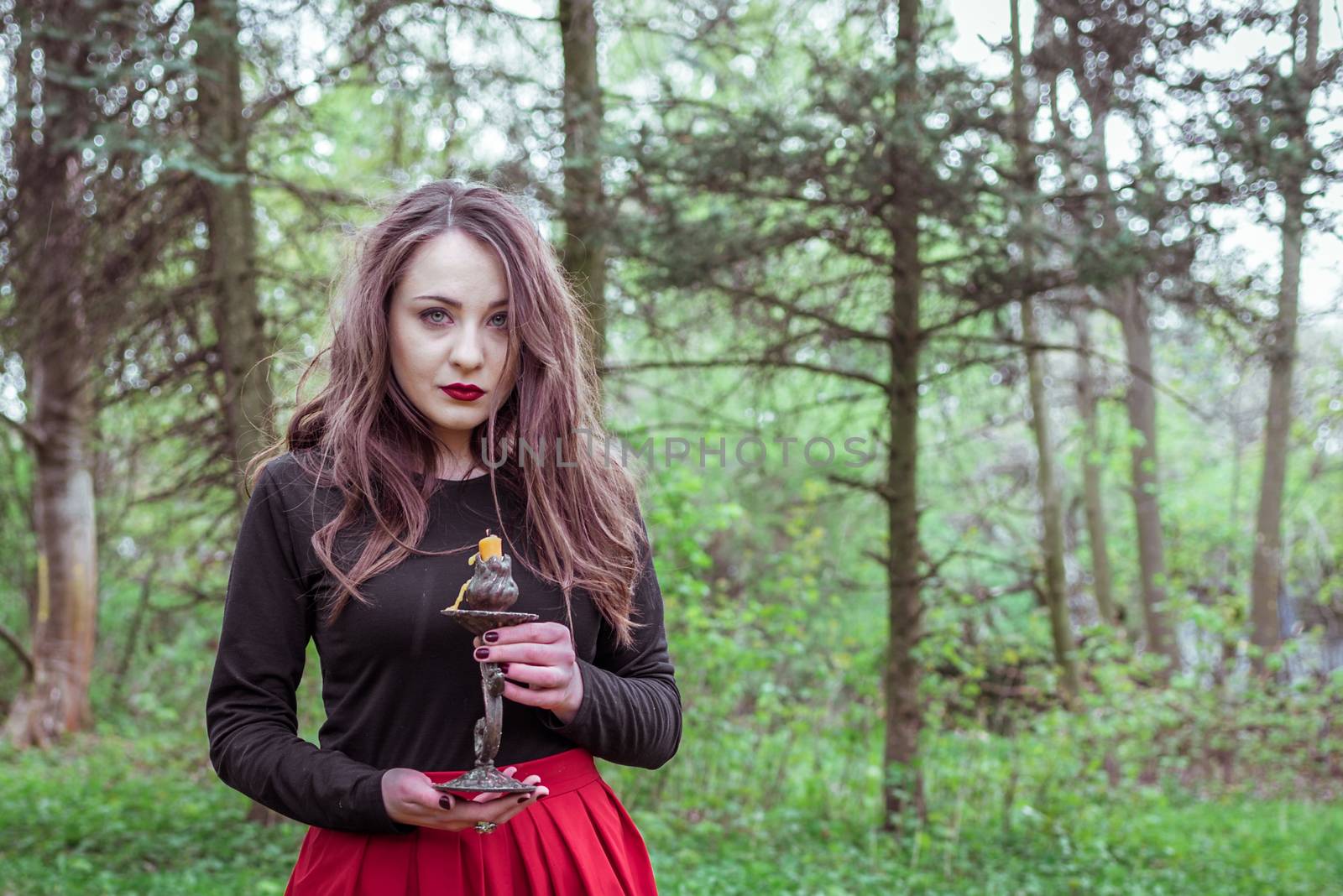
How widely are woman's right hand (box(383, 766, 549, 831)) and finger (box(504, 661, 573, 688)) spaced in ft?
0.43

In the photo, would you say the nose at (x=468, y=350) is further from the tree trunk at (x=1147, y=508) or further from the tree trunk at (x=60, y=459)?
the tree trunk at (x=1147, y=508)

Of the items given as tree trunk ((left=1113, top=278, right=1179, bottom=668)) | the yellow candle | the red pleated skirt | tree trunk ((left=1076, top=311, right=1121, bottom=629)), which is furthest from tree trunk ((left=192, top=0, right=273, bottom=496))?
tree trunk ((left=1113, top=278, right=1179, bottom=668))

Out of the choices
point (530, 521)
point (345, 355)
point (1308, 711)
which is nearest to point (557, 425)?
point (530, 521)

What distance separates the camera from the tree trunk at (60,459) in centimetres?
757

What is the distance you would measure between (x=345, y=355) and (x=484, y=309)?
0.28 meters

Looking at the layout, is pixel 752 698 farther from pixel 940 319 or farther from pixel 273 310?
pixel 273 310

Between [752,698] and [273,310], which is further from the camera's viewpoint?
[752,698]

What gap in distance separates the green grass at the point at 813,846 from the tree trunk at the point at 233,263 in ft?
6.55

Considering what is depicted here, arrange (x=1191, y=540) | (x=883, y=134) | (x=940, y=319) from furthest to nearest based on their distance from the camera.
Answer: (x=1191, y=540) < (x=940, y=319) < (x=883, y=134)

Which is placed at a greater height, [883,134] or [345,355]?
[883,134]

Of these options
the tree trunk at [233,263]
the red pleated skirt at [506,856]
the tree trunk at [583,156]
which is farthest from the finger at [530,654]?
the tree trunk at [233,263]

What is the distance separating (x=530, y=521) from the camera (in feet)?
6.11

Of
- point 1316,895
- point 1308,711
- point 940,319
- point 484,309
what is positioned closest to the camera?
point 484,309

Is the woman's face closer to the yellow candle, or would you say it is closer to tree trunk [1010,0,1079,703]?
the yellow candle
